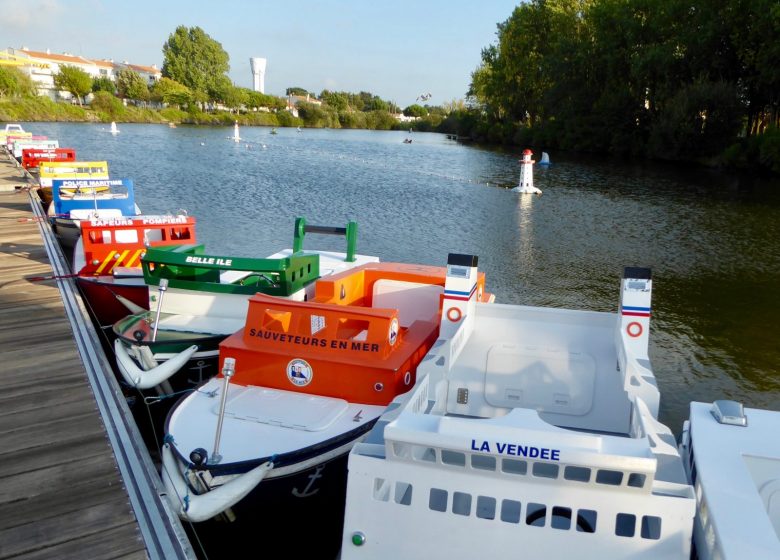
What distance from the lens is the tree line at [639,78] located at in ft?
168

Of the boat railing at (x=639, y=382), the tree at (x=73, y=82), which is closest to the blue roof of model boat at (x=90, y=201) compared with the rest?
the boat railing at (x=639, y=382)

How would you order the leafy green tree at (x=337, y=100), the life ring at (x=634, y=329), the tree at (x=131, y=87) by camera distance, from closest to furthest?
the life ring at (x=634, y=329) < the tree at (x=131, y=87) < the leafy green tree at (x=337, y=100)

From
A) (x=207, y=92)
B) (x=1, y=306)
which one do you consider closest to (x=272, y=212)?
(x=1, y=306)

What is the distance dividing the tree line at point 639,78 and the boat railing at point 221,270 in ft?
153

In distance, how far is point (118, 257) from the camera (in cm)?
1309

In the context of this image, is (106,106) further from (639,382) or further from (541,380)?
(639,382)

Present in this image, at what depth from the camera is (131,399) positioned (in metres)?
9.84

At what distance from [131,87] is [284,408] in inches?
5068

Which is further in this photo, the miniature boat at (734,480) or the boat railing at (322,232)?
the boat railing at (322,232)

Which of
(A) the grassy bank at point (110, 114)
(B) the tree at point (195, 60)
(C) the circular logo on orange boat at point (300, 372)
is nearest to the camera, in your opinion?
(C) the circular logo on orange boat at point (300, 372)

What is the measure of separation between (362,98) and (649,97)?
12538cm

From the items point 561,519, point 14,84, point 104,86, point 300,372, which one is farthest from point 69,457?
point 104,86

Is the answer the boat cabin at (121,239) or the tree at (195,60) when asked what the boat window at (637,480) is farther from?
the tree at (195,60)

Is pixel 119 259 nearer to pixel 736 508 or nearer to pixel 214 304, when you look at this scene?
pixel 214 304
